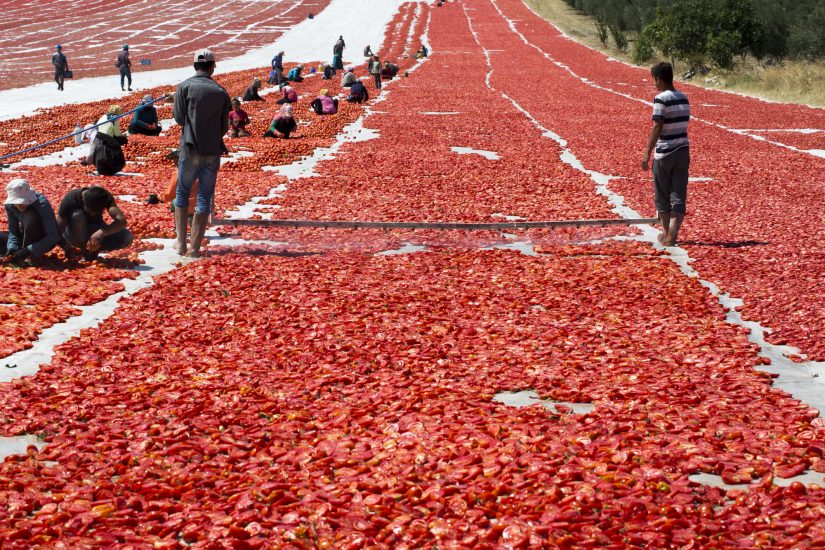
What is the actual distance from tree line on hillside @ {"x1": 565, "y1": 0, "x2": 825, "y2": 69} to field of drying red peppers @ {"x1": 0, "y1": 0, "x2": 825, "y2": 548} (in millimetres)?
43161

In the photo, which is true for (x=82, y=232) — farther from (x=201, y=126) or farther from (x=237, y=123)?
(x=237, y=123)

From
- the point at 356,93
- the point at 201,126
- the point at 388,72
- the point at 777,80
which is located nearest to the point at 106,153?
the point at 201,126

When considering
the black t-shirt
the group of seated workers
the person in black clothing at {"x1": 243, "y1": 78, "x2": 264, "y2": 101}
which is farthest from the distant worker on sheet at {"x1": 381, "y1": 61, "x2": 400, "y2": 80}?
the black t-shirt

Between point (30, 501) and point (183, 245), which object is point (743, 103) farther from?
point (30, 501)

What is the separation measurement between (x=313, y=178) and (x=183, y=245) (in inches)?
309

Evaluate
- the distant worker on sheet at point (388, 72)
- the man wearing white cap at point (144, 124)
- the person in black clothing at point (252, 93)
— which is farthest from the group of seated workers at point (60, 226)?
the distant worker on sheet at point (388, 72)

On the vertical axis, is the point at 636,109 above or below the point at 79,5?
below

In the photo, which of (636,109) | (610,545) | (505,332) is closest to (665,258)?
(505,332)

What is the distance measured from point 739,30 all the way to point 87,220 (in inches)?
2096

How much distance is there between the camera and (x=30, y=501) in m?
5.61

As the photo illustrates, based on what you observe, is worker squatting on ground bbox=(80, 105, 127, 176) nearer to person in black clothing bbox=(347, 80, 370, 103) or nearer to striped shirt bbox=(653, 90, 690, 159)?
striped shirt bbox=(653, 90, 690, 159)

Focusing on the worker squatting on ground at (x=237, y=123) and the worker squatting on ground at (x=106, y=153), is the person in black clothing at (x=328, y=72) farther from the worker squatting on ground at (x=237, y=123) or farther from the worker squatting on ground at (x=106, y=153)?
the worker squatting on ground at (x=106, y=153)

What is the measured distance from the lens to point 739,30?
187 feet

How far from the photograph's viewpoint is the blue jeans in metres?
12.1
